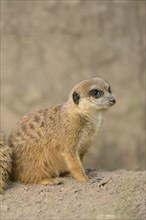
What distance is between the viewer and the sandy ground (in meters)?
4.19

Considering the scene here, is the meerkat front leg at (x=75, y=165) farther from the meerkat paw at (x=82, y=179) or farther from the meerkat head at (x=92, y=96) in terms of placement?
the meerkat head at (x=92, y=96)

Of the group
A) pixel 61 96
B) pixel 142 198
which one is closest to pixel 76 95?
pixel 142 198

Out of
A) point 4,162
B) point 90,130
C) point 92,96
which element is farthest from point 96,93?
point 4,162

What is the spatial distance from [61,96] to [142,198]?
3.28m

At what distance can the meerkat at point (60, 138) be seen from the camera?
498cm

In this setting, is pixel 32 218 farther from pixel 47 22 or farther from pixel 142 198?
pixel 47 22

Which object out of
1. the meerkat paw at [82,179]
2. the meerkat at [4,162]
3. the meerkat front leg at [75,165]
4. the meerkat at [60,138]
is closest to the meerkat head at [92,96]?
the meerkat at [60,138]

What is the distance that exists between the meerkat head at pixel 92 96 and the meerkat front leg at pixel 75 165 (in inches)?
13.9

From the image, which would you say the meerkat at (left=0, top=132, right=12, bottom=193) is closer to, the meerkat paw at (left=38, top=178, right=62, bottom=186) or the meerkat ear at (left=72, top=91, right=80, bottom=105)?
the meerkat paw at (left=38, top=178, right=62, bottom=186)

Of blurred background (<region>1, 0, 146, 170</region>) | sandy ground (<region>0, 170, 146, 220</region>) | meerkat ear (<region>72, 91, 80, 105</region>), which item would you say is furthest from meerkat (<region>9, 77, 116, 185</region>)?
blurred background (<region>1, 0, 146, 170</region>)

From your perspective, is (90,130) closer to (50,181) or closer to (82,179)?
(82,179)

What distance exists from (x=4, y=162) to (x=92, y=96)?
820 millimetres

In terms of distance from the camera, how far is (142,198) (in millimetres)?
4434

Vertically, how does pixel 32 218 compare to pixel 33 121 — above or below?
below
